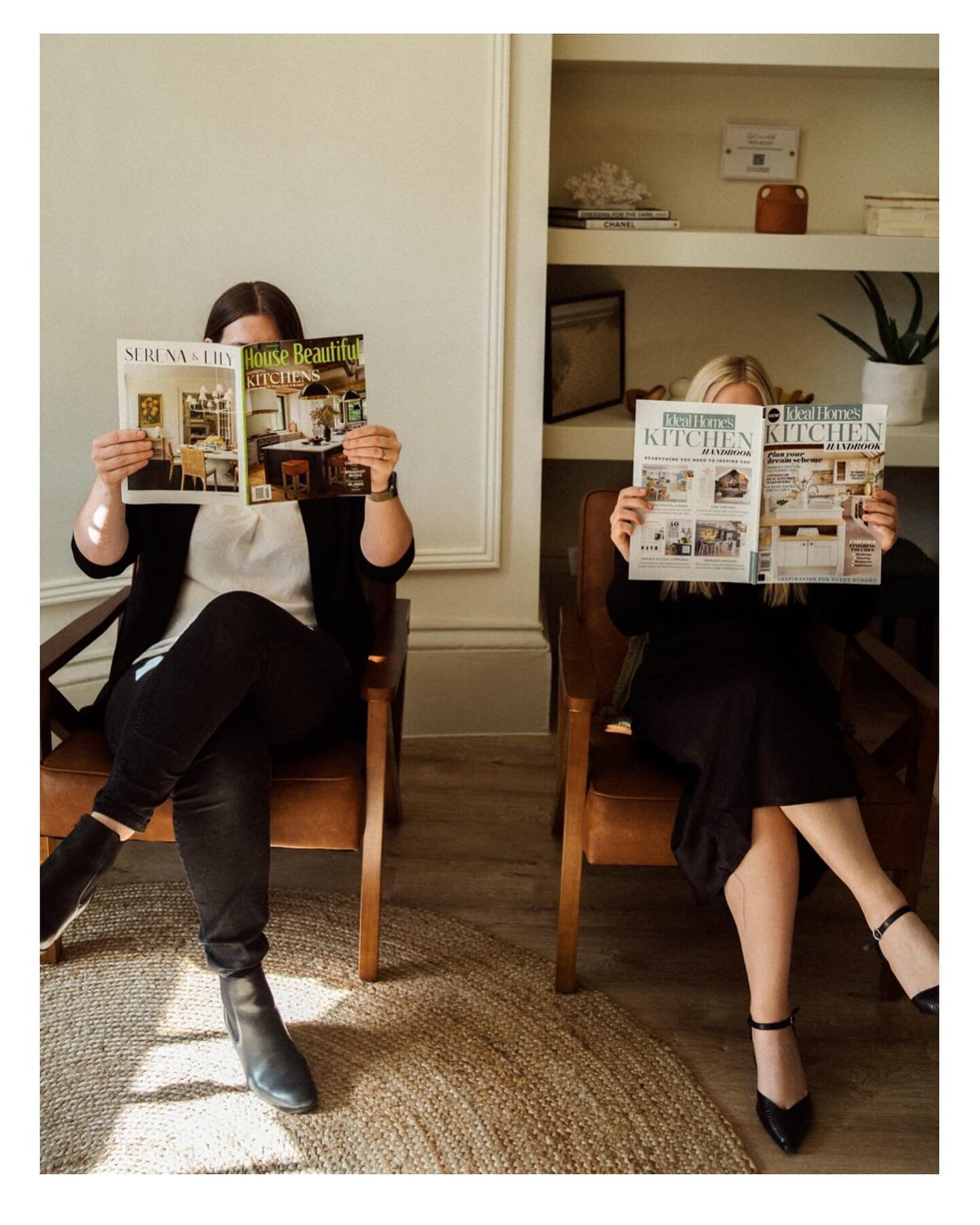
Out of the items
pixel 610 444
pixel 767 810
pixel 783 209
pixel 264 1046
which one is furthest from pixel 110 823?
pixel 783 209

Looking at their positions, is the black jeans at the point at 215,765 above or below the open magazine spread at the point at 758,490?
below

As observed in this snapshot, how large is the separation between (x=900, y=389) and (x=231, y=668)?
6.96ft

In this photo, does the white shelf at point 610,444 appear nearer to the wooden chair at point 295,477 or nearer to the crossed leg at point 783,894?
the wooden chair at point 295,477

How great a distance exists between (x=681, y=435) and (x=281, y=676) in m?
0.75

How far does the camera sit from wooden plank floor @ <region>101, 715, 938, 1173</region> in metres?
1.77

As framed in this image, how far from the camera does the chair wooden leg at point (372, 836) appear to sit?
76.3 inches

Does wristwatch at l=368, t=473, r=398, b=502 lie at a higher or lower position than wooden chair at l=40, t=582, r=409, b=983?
higher

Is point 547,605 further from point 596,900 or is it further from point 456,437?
point 596,900

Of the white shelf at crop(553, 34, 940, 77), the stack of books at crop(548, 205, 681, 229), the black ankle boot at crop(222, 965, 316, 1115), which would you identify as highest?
the white shelf at crop(553, 34, 940, 77)

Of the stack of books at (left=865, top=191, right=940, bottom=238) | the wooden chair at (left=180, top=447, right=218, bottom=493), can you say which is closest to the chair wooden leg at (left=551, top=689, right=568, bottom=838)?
the wooden chair at (left=180, top=447, right=218, bottom=493)

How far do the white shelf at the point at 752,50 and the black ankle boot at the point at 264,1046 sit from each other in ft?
7.48

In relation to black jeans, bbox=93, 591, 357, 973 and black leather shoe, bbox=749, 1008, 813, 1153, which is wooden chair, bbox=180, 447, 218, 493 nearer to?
black jeans, bbox=93, 591, 357, 973

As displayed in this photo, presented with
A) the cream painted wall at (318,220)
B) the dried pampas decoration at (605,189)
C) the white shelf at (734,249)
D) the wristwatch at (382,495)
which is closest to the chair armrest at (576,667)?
the wristwatch at (382,495)

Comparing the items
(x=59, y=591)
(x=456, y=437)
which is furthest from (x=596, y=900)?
(x=59, y=591)
